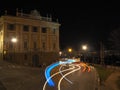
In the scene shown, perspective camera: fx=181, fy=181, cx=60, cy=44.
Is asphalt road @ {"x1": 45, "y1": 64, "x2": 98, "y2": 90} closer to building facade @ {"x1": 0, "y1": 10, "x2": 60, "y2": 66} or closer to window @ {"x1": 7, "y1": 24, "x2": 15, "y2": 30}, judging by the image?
building facade @ {"x1": 0, "y1": 10, "x2": 60, "y2": 66}

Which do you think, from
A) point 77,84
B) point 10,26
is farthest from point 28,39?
point 77,84

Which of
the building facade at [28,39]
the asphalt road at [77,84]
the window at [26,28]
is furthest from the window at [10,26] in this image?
the asphalt road at [77,84]

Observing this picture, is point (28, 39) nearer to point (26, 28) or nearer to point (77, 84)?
point (26, 28)

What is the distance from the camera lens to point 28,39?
143ft

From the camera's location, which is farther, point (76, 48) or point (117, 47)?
point (76, 48)

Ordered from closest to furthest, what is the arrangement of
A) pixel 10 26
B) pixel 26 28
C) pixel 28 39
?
pixel 10 26 → pixel 26 28 → pixel 28 39

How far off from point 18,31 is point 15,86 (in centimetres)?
2582

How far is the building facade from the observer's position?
3931 cm

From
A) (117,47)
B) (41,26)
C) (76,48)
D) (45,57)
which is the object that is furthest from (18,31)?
(76,48)

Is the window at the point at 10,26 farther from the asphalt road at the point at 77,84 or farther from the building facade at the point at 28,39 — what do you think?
the asphalt road at the point at 77,84

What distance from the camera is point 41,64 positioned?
44938mm

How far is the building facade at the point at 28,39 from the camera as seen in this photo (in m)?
39.3

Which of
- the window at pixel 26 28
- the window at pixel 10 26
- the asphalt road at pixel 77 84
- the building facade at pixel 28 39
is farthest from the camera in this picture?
the window at pixel 26 28

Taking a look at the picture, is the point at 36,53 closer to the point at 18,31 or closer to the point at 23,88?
the point at 18,31
